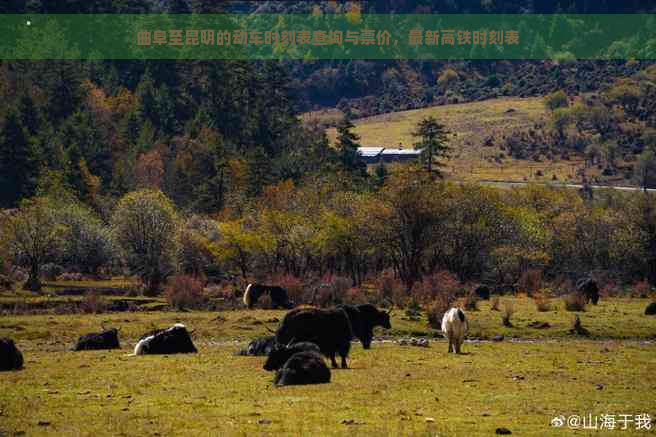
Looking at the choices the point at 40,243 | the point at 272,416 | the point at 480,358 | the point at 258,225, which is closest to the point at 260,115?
the point at 258,225

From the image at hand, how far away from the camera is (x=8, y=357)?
27.2 meters

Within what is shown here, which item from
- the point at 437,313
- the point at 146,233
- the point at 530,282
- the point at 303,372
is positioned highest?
the point at 146,233

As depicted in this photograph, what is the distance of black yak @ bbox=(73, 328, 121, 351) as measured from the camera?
108 ft

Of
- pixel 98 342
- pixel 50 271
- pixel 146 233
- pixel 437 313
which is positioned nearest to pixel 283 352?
pixel 98 342

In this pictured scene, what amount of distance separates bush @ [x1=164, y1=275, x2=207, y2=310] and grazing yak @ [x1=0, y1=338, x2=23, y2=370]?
75.5ft

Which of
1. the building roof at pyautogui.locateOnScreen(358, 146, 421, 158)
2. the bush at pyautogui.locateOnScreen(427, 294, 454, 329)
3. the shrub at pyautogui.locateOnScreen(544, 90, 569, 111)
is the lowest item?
the bush at pyautogui.locateOnScreen(427, 294, 454, 329)

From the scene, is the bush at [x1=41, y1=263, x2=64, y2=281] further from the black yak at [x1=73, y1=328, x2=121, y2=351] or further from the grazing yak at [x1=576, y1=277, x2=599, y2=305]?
the black yak at [x1=73, y1=328, x2=121, y2=351]

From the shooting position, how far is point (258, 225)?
7581 centimetres

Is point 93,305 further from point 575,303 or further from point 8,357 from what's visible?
point 575,303

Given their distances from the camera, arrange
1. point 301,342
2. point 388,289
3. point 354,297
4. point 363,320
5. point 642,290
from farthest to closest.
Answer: point 642,290, point 388,289, point 354,297, point 363,320, point 301,342

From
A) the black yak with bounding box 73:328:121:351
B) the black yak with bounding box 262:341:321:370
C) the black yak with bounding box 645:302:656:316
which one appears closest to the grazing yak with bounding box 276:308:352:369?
the black yak with bounding box 262:341:321:370

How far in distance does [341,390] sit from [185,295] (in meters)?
29.6

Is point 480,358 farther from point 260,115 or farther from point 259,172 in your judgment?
point 260,115

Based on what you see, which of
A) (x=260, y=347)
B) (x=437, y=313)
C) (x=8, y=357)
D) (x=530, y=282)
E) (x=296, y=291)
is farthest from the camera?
(x=530, y=282)
